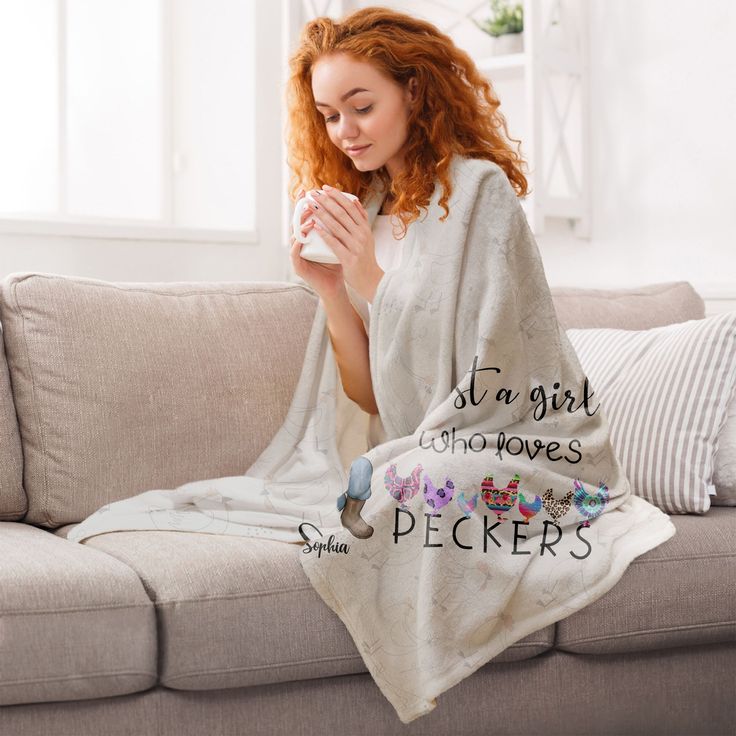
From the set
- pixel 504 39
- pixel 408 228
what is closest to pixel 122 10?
pixel 504 39

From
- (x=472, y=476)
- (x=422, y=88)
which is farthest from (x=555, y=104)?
(x=472, y=476)

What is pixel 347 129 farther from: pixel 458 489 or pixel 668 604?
pixel 668 604

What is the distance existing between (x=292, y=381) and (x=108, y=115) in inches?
77.6

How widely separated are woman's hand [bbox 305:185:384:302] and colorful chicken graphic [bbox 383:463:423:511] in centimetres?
32

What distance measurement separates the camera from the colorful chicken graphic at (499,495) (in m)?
1.61

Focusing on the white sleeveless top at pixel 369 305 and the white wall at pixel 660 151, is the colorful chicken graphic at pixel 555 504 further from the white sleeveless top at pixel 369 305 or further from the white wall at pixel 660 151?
the white wall at pixel 660 151

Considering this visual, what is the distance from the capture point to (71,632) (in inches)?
54.4

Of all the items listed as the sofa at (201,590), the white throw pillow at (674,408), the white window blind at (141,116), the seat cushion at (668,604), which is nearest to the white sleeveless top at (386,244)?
the sofa at (201,590)

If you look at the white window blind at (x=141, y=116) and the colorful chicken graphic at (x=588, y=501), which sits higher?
the white window blind at (x=141, y=116)

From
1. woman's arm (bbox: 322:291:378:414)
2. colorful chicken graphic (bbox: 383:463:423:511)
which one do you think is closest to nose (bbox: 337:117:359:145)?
woman's arm (bbox: 322:291:378:414)

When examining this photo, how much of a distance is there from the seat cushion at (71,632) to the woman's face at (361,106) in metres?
0.80

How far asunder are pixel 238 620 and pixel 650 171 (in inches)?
83.0

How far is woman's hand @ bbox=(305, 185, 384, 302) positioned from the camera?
1.75 m

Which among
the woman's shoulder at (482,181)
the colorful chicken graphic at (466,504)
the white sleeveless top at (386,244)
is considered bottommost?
the colorful chicken graphic at (466,504)
